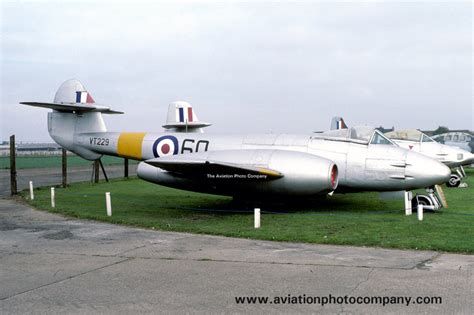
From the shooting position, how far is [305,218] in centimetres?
1161

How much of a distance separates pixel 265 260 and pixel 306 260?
23.5 inches

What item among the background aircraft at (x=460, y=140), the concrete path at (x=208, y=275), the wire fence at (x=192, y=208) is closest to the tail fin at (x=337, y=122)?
the background aircraft at (x=460, y=140)

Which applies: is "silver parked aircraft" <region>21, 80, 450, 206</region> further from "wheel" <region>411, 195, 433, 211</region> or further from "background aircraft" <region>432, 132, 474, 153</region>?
"background aircraft" <region>432, 132, 474, 153</region>

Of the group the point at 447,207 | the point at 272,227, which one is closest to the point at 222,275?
the point at 272,227

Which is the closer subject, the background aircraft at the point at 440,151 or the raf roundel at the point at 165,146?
the raf roundel at the point at 165,146

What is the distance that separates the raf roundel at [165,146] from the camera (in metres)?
14.6

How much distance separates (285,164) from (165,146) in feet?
13.6

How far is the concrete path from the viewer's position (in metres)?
5.39

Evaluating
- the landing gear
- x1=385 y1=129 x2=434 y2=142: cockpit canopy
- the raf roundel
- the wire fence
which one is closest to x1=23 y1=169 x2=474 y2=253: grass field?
the wire fence

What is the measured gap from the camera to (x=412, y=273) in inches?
257

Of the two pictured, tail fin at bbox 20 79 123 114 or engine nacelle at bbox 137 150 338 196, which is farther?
tail fin at bbox 20 79 123 114

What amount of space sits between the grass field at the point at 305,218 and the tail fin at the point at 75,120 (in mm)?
1801

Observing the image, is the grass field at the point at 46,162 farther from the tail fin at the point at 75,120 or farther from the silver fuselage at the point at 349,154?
the silver fuselage at the point at 349,154

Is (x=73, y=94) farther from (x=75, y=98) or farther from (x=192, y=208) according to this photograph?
(x=192, y=208)
